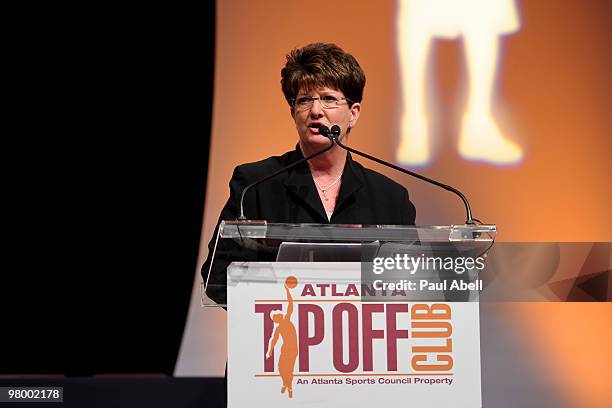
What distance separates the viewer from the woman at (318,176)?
2314 millimetres

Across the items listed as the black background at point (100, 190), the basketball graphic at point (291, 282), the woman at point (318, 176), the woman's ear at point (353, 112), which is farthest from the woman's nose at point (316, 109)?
the black background at point (100, 190)

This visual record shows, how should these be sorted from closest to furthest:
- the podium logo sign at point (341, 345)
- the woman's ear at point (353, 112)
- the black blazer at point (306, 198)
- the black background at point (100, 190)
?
1. the podium logo sign at point (341, 345)
2. the black blazer at point (306, 198)
3. the woman's ear at point (353, 112)
4. the black background at point (100, 190)

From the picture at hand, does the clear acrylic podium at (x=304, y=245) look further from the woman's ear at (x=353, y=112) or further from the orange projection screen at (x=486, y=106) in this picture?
the orange projection screen at (x=486, y=106)

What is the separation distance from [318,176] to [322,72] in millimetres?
295

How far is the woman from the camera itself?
231 cm

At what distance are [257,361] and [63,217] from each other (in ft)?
6.62

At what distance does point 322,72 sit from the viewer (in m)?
2.36

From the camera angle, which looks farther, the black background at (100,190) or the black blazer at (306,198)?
the black background at (100,190)

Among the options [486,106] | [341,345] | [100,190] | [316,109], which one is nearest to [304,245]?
[341,345]

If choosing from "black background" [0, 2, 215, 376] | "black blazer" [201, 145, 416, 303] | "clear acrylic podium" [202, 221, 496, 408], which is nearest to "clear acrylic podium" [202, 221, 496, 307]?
"clear acrylic podium" [202, 221, 496, 408]

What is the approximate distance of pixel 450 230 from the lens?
1820 mm

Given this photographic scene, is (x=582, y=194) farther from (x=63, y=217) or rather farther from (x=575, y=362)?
(x=63, y=217)

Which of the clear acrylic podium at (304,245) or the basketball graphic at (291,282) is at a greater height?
the clear acrylic podium at (304,245)

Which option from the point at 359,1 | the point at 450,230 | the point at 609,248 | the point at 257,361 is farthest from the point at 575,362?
the point at 257,361
